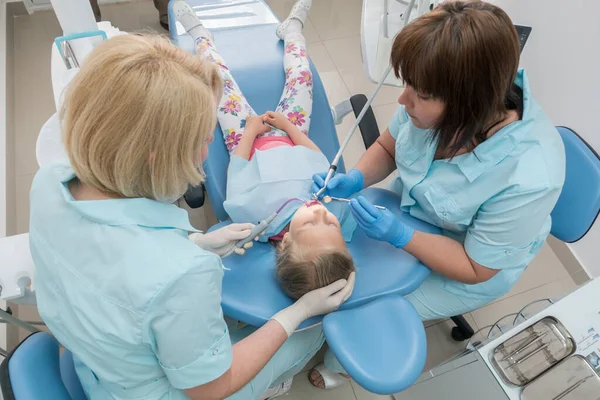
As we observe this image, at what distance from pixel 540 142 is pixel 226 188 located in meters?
1.09

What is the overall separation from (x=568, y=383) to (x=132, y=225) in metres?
1.09

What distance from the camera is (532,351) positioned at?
1.20m

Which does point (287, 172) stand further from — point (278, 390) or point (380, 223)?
point (278, 390)

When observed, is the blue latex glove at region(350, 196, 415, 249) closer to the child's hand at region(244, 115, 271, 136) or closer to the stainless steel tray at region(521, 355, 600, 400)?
→ the stainless steel tray at region(521, 355, 600, 400)

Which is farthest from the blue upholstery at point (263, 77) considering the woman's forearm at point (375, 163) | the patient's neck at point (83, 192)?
the patient's neck at point (83, 192)

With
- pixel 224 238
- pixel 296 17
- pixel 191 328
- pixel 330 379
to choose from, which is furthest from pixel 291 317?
pixel 296 17

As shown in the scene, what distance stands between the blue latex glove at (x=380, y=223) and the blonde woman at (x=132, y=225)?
0.59 metres

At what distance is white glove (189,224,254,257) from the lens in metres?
1.47

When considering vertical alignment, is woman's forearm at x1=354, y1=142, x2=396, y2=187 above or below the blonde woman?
below

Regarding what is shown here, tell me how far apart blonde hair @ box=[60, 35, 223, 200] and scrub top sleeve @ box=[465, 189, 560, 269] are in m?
0.82

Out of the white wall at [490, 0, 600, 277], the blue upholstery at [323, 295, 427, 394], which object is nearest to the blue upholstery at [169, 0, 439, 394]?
the blue upholstery at [323, 295, 427, 394]

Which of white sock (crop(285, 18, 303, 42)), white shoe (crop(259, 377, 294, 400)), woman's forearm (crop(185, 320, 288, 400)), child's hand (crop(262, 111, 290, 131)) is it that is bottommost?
white shoe (crop(259, 377, 294, 400))

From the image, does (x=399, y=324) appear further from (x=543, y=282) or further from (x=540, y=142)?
(x=543, y=282)

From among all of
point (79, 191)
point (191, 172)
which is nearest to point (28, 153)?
point (79, 191)
